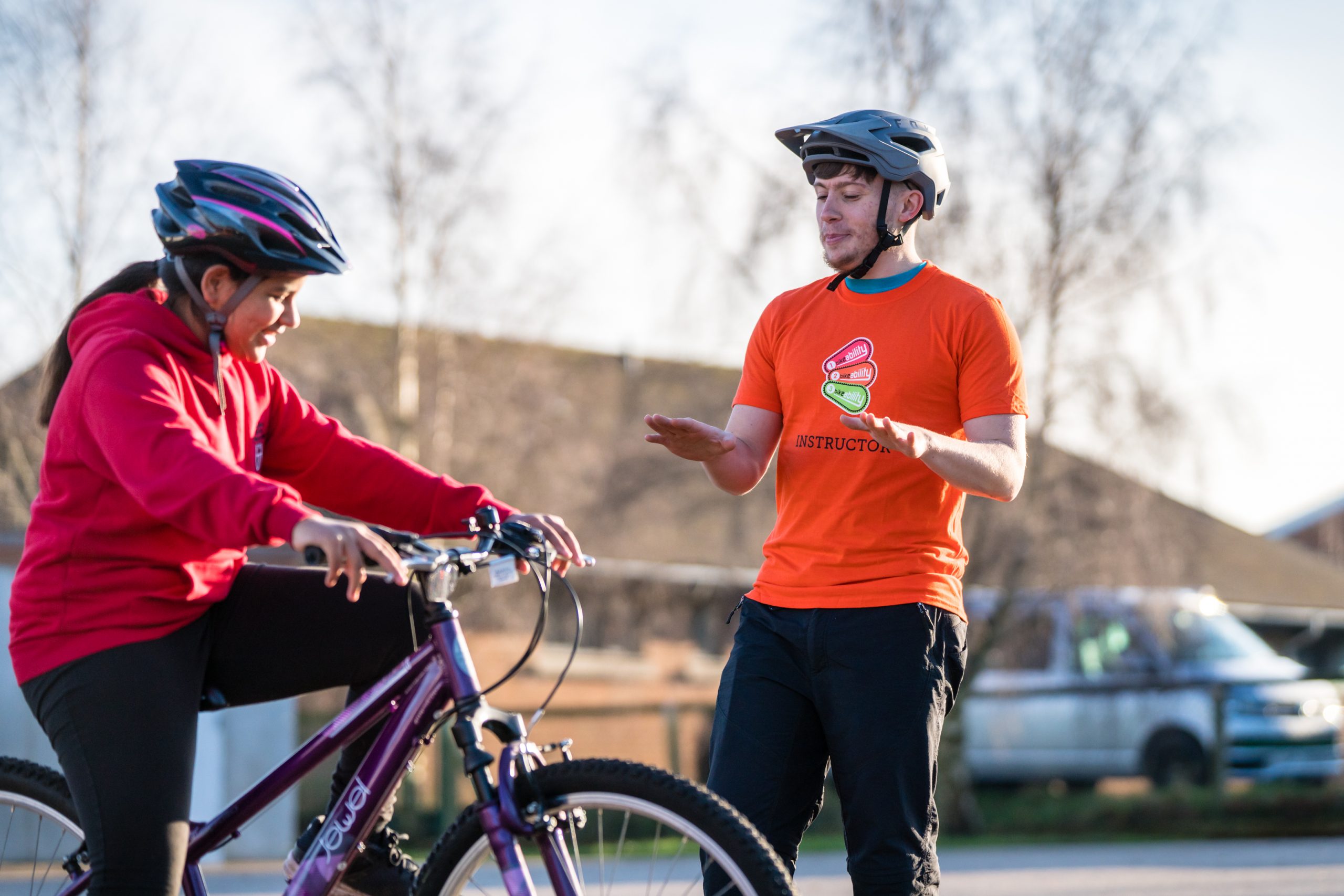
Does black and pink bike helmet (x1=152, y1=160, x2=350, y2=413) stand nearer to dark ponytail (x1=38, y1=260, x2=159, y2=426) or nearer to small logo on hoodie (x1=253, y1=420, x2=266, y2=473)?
dark ponytail (x1=38, y1=260, x2=159, y2=426)

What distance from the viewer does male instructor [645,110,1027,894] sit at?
3246 millimetres

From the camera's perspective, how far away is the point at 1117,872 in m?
8.98

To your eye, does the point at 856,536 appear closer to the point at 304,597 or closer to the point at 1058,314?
the point at 304,597

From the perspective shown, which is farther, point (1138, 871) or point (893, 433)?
point (1138, 871)

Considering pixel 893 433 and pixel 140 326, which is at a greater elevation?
pixel 140 326

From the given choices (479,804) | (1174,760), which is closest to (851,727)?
(479,804)

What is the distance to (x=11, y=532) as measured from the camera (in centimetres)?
1054

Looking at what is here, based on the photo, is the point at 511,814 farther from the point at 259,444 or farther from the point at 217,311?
the point at 217,311

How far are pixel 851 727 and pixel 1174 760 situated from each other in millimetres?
13981

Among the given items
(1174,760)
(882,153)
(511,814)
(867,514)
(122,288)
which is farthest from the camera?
(1174,760)

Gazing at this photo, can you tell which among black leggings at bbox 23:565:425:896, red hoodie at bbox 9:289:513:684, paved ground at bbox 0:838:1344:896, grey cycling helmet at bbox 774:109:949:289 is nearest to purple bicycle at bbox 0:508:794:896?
black leggings at bbox 23:565:425:896

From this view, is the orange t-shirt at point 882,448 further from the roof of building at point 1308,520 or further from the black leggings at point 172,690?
the roof of building at point 1308,520

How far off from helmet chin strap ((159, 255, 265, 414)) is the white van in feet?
44.9

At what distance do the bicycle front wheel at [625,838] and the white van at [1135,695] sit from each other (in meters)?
13.2
